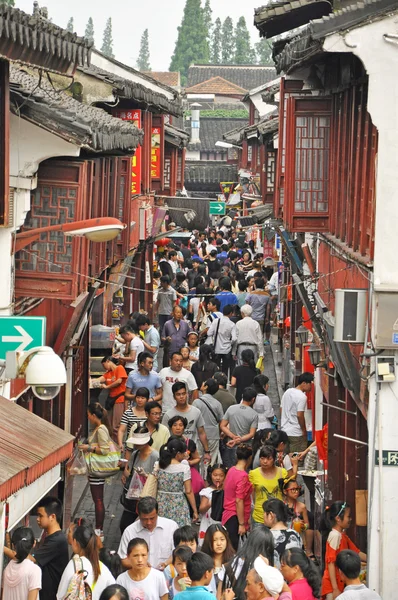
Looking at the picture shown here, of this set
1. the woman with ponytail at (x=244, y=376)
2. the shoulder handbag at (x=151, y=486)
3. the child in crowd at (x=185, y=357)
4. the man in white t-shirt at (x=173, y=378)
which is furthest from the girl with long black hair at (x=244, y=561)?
the woman with ponytail at (x=244, y=376)

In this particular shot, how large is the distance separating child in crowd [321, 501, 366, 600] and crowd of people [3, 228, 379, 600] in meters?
0.01

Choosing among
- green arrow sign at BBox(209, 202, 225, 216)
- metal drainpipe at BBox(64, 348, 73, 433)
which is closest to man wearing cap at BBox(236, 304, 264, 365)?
metal drainpipe at BBox(64, 348, 73, 433)

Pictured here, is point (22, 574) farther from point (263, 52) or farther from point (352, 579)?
point (263, 52)

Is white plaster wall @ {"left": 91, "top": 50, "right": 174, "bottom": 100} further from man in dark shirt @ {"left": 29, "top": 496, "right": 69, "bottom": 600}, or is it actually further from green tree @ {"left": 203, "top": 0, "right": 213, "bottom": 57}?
green tree @ {"left": 203, "top": 0, "right": 213, "bottom": 57}

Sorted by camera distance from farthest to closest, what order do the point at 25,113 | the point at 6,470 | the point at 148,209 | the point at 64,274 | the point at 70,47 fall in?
the point at 148,209 < the point at 64,274 < the point at 25,113 < the point at 70,47 < the point at 6,470

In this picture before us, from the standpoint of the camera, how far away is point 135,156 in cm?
3141

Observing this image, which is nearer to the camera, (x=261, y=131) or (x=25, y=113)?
(x=25, y=113)

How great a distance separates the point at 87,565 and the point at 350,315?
4.50 metres

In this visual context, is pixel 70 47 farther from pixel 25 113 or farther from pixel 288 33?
pixel 288 33

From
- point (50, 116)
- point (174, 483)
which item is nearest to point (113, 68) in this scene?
point (50, 116)

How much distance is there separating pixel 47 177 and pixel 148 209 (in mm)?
18454

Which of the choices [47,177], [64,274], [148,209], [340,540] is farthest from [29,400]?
[148,209]

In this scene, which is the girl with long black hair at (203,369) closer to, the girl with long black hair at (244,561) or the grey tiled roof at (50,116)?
the grey tiled roof at (50,116)

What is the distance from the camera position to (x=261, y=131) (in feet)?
125
